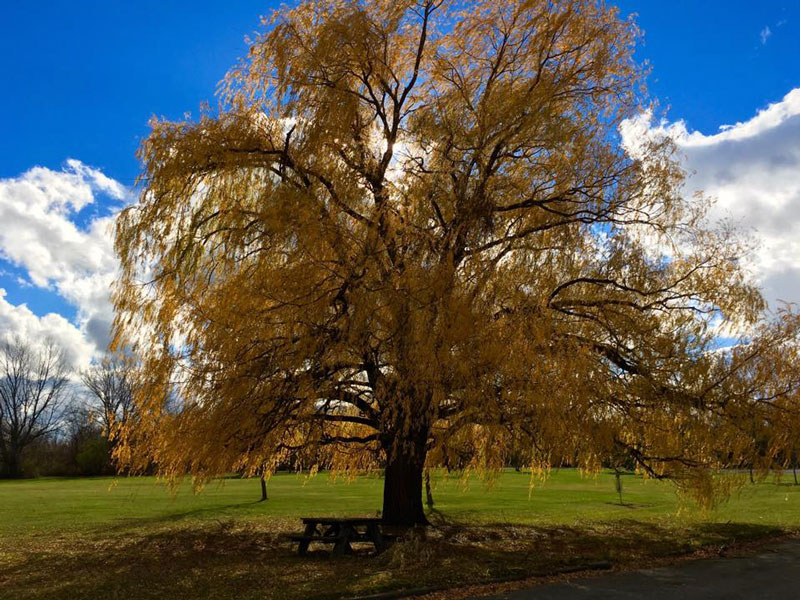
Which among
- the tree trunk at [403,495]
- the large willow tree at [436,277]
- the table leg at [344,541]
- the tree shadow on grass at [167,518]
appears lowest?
the tree shadow on grass at [167,518]

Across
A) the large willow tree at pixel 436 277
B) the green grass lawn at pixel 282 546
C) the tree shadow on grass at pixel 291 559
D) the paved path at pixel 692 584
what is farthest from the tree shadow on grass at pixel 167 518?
the paved path at pixel 692 584

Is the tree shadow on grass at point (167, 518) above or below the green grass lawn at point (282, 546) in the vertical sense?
below

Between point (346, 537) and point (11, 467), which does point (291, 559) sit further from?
point (11, 467)

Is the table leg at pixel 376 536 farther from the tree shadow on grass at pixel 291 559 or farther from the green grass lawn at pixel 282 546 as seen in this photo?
the green grass lawn at pixel 282 546

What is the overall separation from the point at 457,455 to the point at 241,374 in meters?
5.23

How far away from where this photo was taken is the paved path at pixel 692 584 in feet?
27.8

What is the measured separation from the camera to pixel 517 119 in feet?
41.5

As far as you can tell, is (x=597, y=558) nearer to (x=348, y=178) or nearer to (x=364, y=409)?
(x=364, y=409)

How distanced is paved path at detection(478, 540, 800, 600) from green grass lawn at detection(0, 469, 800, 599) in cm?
92

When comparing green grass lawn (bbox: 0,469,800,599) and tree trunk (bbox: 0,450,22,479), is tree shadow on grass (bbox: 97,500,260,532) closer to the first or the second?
green grass lawn (bbox: 0,469,800,599)

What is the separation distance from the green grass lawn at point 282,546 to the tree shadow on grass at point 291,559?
1.0 inches

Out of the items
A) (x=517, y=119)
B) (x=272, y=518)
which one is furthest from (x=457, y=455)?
(x=272, y=518)

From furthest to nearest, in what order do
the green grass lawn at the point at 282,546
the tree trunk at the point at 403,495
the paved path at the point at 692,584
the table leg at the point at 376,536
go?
the tree trunk at the point at 403,495, the table leg at the point at 376,536, the green grass lawn at the point at 282,546, the paved path at the point at 692,584

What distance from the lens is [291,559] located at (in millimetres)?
11586
